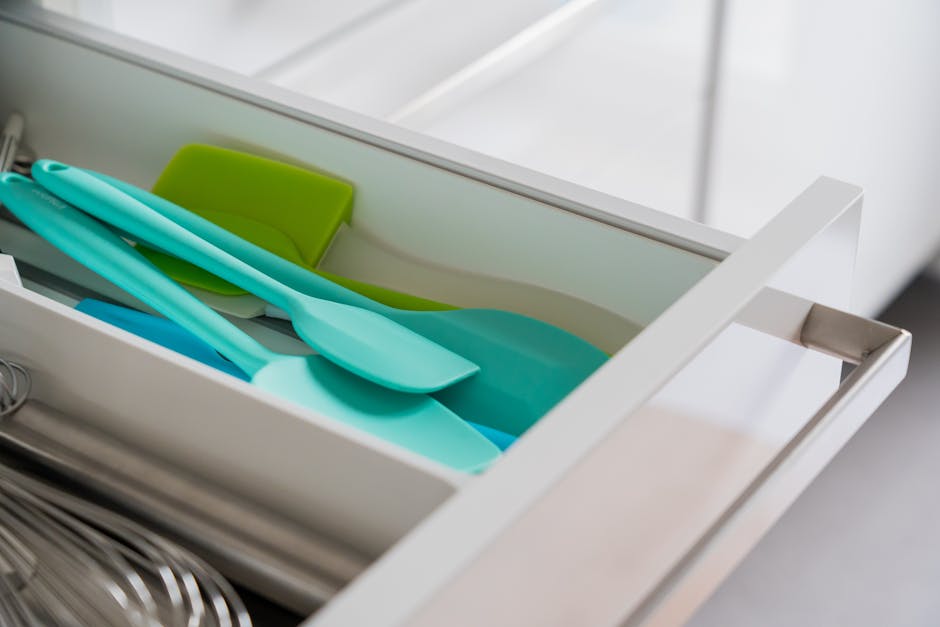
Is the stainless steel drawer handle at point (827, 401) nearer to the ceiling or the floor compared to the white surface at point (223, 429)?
nearer to the ceiling

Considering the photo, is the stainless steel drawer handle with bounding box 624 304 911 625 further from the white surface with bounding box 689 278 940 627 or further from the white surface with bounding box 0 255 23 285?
the white surface with bounding box 689 278 940 627

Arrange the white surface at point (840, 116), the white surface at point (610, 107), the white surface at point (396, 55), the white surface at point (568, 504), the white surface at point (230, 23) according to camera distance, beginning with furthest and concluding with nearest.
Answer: the white surface at point (840, 116) < the white surface at point (610, 107) < the white surface at point (396, 55) < the white surface at point (230, 23) < the white surface at point (568, 504)

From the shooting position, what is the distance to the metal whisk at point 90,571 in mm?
427

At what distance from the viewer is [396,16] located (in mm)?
1001

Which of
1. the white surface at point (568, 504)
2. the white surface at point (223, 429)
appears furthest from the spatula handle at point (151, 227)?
the white surface at point (568, 504)

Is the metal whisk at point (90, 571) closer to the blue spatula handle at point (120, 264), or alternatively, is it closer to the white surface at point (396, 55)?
the blue spatula handle at point (120, 264)

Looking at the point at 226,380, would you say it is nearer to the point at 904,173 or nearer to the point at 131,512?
the point at 131,512

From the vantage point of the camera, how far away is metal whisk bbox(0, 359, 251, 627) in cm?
43

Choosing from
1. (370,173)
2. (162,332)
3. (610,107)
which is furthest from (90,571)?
(610,107)

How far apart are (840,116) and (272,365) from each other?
120 centimetres

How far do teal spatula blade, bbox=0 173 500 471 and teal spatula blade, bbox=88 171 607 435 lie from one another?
0.12 feet

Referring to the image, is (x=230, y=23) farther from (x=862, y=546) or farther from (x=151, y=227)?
(x=862, y=546)

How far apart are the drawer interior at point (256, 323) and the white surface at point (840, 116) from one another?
79 cm

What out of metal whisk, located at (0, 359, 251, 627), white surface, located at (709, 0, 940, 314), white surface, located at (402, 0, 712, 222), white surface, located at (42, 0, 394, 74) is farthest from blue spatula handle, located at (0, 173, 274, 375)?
white surface, located at (709, 0, 940, 314)
